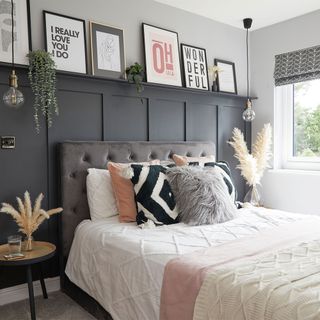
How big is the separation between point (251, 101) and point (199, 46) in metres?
0.92

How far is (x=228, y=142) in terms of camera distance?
3.81 meters

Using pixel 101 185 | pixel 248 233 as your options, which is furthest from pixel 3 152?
pixel 248 233

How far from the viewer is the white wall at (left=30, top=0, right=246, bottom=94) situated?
8.91 feet

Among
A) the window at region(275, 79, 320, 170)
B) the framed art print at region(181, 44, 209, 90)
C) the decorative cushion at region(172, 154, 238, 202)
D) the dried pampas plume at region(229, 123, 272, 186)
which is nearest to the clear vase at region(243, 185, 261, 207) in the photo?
the dried pampas plume at region(229, 123, 272, 186)

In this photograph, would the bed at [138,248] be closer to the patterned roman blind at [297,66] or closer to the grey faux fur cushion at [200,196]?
the grey faux fur cushion at [200,196]

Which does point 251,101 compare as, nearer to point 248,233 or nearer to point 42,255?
point 248,233

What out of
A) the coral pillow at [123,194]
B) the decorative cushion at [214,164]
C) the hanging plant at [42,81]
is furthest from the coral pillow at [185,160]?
the hanging plant at [42,81]

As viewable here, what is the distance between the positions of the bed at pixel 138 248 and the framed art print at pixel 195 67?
32.1 inches

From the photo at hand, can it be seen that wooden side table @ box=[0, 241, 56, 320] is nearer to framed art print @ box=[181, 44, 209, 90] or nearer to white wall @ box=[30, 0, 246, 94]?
white wall @ box=[30, 0, 246, 94]

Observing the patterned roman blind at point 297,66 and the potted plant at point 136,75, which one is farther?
the patterned roman blind at point 297,66

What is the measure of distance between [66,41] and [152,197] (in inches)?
54.4

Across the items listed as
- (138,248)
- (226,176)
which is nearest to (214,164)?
(226,176)

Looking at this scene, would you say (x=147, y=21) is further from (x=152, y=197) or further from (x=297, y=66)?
(x=152, y=197)

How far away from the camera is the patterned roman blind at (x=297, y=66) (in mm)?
3451
